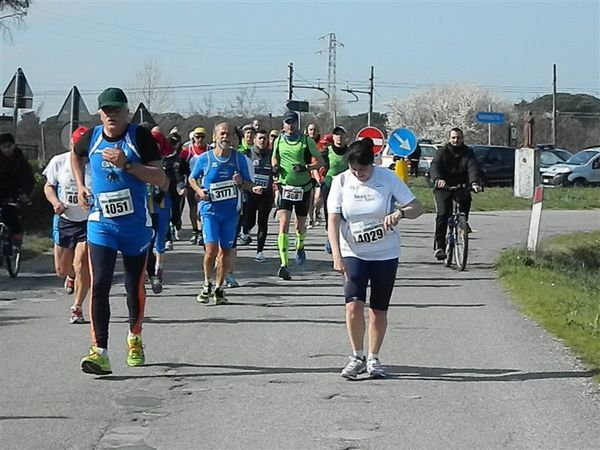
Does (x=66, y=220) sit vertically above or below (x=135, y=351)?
above

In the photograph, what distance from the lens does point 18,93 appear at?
22312 millimetres

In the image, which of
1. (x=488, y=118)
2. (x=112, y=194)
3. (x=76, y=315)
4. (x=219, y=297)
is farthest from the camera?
(x=488, y=118)

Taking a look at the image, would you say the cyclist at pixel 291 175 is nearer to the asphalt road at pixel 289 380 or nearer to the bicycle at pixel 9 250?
the asphalt road at pixel 289 380

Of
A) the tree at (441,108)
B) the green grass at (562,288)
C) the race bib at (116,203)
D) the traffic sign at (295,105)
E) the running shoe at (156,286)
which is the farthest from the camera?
the tree at (441,108)

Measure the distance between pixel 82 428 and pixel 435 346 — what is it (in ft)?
12.9

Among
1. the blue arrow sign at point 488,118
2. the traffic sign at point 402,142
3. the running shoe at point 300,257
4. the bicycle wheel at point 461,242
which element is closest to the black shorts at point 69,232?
the running shoe at point 300,257

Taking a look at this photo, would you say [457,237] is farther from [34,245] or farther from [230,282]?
[34,245]

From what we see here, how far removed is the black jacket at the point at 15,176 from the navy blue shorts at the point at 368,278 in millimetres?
8053

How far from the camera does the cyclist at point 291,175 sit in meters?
15.1

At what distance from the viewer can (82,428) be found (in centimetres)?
708

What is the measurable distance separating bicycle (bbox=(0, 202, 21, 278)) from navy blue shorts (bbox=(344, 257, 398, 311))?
8.04 m

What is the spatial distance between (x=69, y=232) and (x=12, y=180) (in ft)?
14.4

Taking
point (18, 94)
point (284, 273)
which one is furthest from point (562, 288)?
point (18, 94)

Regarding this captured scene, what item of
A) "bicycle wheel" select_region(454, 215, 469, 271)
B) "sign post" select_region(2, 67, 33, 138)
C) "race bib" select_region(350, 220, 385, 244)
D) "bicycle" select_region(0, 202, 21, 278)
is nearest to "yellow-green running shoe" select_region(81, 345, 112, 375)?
"race bib" select_region(350, 220, 385, 244)
